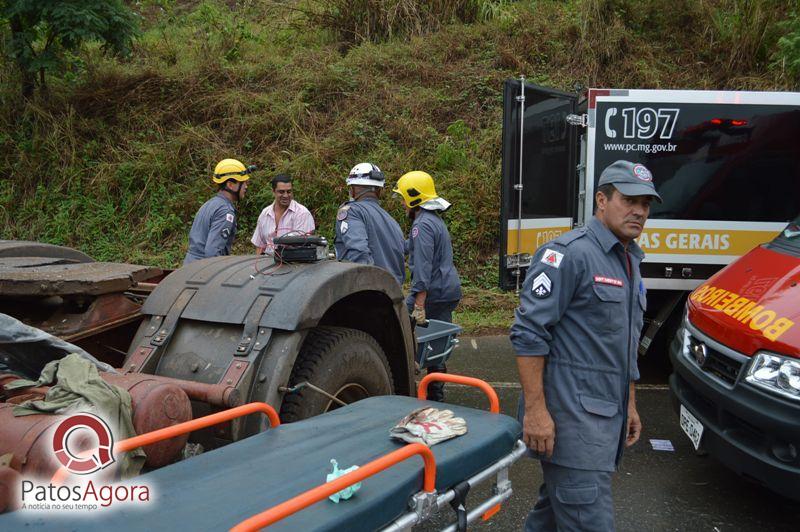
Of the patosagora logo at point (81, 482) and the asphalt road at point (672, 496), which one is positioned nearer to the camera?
the patosagora logo at point (81, 482)

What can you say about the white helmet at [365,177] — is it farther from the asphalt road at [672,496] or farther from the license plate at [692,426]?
the license plate at [692,426]

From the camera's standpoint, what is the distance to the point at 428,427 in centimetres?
243

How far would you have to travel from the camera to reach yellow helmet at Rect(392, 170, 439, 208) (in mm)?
5418

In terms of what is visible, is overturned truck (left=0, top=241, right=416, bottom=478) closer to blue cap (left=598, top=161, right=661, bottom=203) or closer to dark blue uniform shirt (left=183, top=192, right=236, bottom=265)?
blue cap (left=598, top=161, right=661, bottom=203)

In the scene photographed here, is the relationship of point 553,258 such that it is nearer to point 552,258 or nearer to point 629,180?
point 552,258

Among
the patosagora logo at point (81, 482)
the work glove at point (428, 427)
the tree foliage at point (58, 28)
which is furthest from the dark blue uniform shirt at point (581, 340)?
the tree foliage at point (58, 28)

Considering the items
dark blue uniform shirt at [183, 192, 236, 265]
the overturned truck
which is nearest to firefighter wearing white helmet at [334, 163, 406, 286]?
dark blue uniform shirt at [183, 192, 236, 265]

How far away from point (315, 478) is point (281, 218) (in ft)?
15.6

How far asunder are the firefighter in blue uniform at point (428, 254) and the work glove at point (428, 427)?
263 cm

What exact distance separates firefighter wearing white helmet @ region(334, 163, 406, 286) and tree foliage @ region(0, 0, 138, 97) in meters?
7.07

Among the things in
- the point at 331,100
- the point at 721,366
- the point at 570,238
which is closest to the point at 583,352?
the point at 570,238

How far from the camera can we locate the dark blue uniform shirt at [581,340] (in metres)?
2.62

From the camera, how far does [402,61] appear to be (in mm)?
12508

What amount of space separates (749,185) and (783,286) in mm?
2653
